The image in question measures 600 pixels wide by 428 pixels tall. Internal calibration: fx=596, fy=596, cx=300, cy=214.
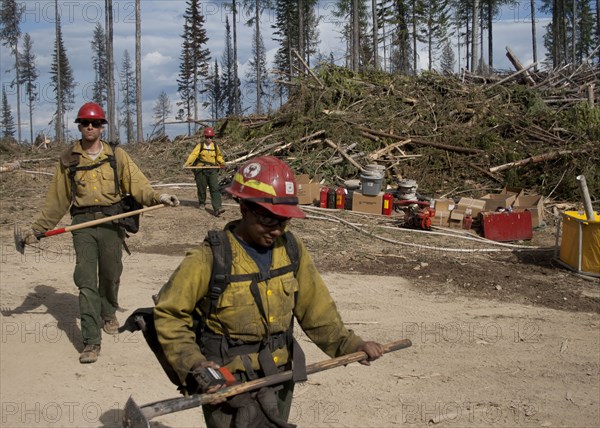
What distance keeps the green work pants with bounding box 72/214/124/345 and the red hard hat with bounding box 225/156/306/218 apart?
3.20 metres

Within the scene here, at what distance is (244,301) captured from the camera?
8.50 feet

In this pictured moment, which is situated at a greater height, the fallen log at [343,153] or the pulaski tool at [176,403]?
the fallen log at [343,153]

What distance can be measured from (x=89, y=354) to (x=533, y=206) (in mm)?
9586

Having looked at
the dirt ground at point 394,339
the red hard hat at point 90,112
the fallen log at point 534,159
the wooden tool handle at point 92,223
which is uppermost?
the red hard hat at point 90,112

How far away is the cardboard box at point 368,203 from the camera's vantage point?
41.7ft

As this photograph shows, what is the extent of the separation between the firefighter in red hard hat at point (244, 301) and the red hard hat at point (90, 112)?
117 inches

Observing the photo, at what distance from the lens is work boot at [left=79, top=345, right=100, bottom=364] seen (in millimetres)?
5351

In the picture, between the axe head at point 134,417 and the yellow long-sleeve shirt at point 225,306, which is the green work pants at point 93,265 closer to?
the yellow long-sleeve shirt at point 225,306

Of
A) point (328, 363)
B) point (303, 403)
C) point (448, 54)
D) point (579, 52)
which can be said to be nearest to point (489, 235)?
point (303, 403)

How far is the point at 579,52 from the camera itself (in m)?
51.1

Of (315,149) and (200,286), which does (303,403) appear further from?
(315,149)

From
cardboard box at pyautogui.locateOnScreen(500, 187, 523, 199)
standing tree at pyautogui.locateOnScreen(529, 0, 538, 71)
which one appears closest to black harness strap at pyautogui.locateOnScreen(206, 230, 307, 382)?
cardboard box at pyautogui.locateOnScreen(500, 187, 523, 199)

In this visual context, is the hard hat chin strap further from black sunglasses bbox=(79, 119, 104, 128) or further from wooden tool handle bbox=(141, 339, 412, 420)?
black sunglasses bbox=(79, 119, 104, 128)

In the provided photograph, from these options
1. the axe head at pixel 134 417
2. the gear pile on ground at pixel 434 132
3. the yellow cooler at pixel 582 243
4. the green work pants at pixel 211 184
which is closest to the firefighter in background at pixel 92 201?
the axe head at pixel 134 417
